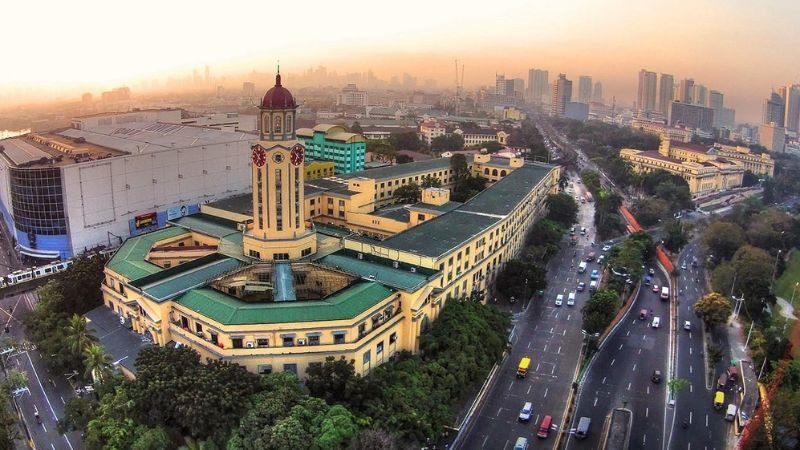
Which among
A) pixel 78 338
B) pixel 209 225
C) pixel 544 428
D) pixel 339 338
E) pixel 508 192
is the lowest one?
pixel 544 428

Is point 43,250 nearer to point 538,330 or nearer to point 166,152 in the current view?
point 166,152

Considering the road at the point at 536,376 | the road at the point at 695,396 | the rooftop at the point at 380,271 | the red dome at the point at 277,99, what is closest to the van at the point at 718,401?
the road at the point at 695,396

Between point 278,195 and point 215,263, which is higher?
point 278,195

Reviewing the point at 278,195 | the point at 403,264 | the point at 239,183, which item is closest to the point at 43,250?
the point at 239,183

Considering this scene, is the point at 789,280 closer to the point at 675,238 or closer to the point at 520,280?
the point at 675,238

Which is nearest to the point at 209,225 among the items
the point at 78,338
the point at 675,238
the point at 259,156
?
the point at 259,156

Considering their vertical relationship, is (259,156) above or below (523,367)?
above

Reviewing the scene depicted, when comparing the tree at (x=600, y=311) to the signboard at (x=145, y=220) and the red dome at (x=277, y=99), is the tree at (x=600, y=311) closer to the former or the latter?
the red dome at (x=277, y=99)
